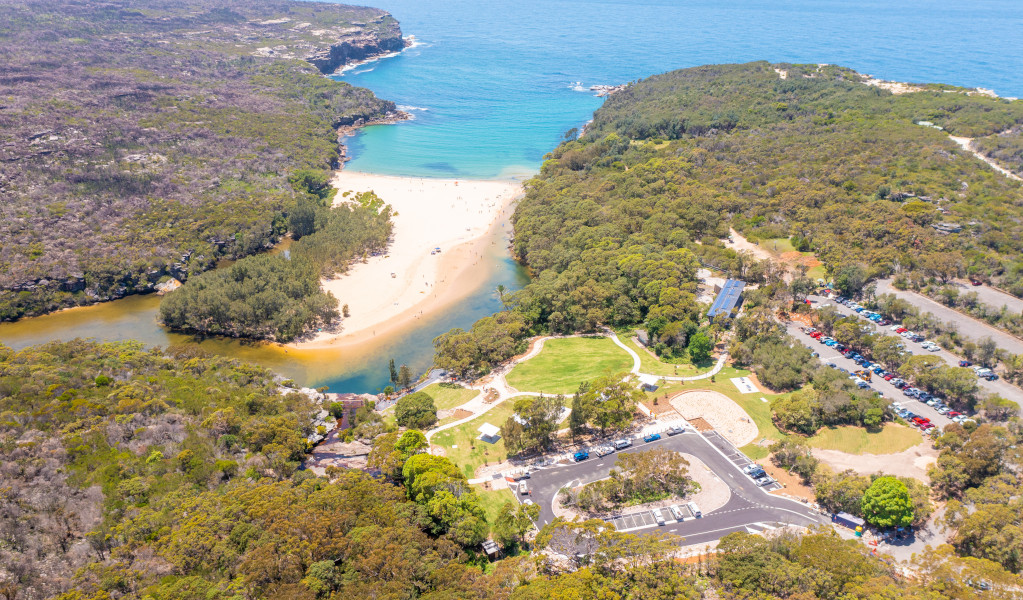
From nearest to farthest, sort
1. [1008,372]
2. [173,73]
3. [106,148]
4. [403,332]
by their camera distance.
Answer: [1008,372] → [403,332] → [106,148] → [173,73]

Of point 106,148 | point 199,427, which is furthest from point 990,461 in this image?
point 106,148

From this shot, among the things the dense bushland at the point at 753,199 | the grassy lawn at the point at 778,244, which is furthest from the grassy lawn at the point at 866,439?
the grassy lawn at the point at 778,244

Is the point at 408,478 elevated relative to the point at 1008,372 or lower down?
lower down

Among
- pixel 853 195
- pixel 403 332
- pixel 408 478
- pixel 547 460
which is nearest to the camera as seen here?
pixel 408 478

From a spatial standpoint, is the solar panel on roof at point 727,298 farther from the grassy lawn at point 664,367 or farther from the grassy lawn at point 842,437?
the grassy lawn at point 842,437

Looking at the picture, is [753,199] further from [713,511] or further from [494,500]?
[494,500]

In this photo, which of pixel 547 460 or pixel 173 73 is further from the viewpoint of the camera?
pixel 173 73

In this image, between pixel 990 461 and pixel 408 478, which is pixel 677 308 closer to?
pixel 990 461

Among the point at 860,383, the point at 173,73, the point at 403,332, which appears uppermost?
the point at 173,73
